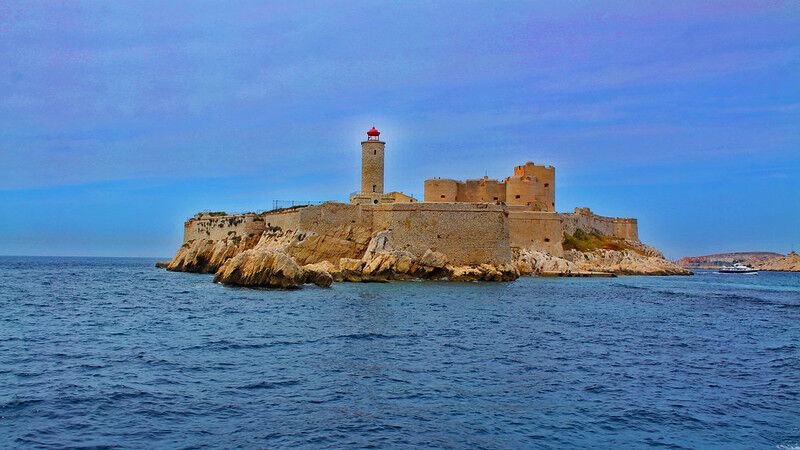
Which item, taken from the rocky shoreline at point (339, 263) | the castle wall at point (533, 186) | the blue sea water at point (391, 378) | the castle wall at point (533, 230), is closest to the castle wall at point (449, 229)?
the rocky shoreline at point (339, 263)

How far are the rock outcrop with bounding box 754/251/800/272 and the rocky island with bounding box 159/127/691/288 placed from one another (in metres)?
72.2

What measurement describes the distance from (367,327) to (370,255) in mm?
18292

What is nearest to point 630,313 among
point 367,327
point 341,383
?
point 367,327

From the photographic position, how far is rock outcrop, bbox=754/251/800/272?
106950mm

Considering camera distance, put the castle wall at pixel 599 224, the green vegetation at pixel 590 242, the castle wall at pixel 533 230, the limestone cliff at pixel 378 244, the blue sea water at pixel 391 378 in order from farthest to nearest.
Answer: the castle wall at pixel 599 224 < the green vegetation at pixel 590 242 < the castle wall at pixel 533 230 < the limestone cliff at pixel 378 244 < the blue sea water at pixel 391 378

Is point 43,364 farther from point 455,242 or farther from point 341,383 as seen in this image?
point 455,242

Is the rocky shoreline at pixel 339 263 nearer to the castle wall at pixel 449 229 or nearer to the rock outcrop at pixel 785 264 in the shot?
the castle wall at pixel 449 229

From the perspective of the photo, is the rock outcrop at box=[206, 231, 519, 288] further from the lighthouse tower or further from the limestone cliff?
the lighthouse tower

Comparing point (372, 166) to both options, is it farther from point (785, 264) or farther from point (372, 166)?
point (785, 264)

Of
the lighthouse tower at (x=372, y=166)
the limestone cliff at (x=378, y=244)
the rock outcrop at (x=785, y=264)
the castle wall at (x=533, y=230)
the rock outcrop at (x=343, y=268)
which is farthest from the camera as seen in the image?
the rock outcrop at (x=785, y=264)

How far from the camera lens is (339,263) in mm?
35375

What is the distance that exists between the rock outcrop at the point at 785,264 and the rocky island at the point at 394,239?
72189 mm

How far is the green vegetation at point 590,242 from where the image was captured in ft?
171

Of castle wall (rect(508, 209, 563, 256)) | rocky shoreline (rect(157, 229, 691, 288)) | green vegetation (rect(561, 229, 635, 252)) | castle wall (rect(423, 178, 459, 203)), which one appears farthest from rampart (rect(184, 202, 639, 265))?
green vegetation (rect(561, 229, 635, 252))
